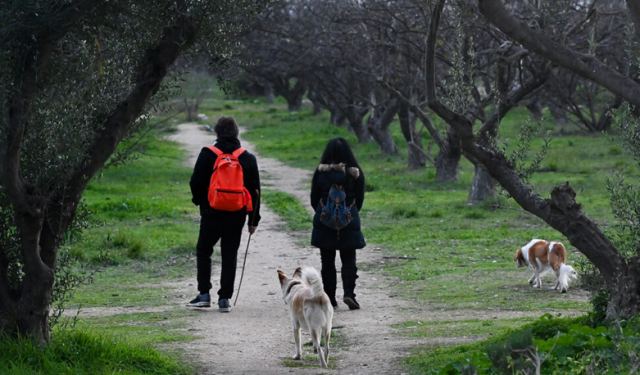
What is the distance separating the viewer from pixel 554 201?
9.20 m

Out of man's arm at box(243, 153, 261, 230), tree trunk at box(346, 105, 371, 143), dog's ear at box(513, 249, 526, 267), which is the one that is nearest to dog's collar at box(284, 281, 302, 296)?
man's arm at box(243, 153, 261, 230)

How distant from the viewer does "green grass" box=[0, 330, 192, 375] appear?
891cm

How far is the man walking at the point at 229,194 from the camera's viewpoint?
12.7 meters

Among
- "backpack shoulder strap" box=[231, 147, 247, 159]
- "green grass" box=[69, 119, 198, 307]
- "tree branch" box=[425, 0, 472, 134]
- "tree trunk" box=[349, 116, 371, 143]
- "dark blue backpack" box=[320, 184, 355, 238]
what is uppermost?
"tree branch" box=[425, 0, 472, 134]

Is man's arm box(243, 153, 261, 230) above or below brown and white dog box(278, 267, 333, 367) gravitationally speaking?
above

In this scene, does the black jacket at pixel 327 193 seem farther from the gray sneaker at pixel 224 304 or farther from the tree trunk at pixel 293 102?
the tree trunk at pixel 293 102

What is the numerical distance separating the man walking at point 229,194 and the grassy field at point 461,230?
2.20 m

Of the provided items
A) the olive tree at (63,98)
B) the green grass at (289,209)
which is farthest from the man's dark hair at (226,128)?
the green grass at (289,209)

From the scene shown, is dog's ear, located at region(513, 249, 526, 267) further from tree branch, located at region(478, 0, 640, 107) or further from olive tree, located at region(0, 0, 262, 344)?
olive tree, located at region(0, 0, 262, 344)


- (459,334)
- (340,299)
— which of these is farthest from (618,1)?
(459,334)

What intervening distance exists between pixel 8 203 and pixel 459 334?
170 inches

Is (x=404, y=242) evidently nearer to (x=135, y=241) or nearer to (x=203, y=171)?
(x=135, y=241)

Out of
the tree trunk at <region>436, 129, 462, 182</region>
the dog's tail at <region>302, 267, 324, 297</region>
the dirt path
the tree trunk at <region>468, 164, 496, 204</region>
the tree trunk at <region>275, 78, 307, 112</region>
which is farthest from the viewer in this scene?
the tree trunk at <region>275, 78, 307, 112</region>

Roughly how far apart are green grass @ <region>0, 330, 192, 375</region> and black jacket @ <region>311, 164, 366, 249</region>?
3328 millimetres
